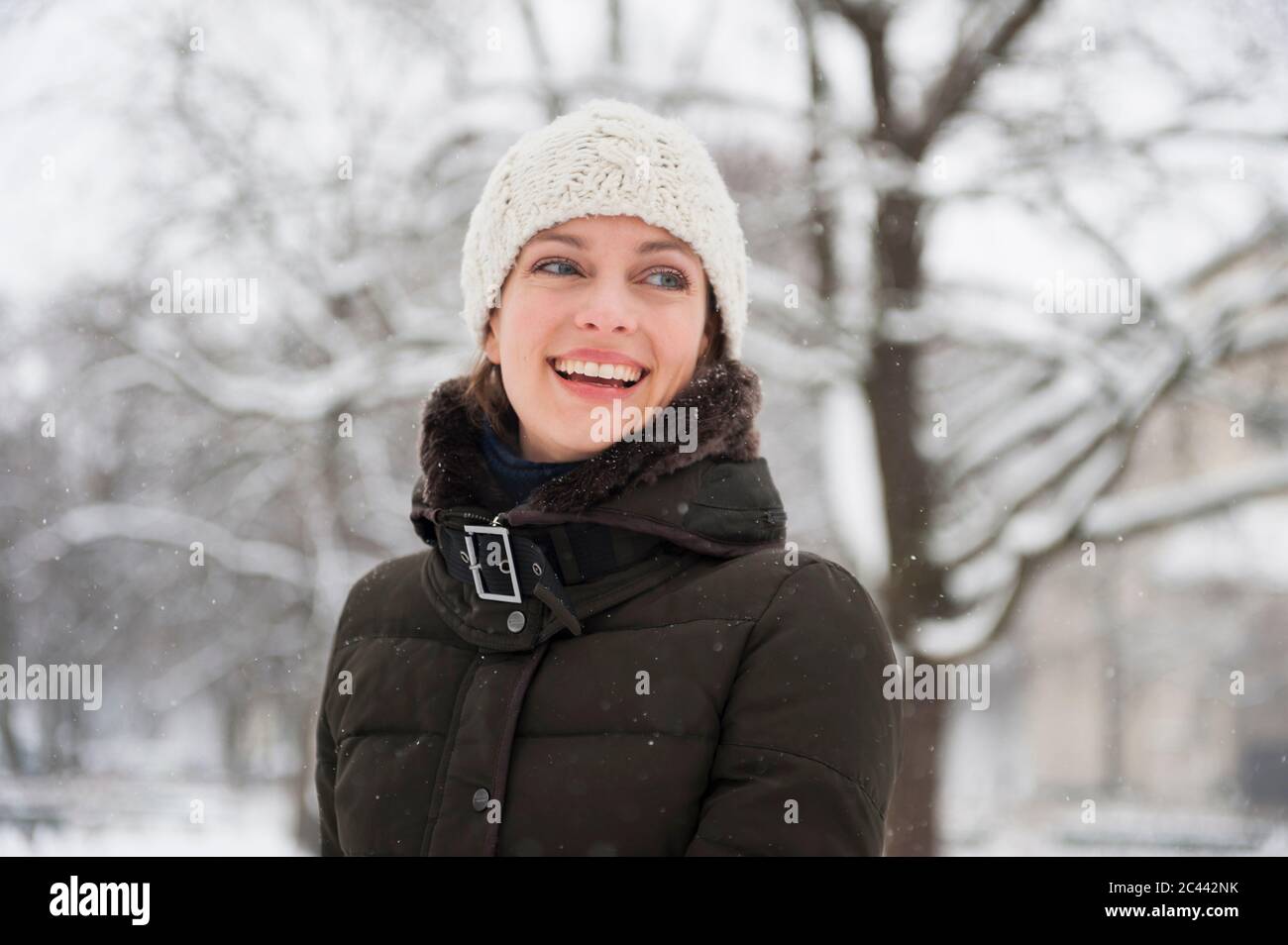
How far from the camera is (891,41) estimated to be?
5.27 metres

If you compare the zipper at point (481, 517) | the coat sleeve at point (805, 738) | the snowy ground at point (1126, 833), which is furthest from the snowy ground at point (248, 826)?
the coat sleeve at point (805, 738)

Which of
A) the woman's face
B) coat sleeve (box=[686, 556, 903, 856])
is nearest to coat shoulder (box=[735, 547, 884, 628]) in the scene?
coat sleeve (box=[686, 556, 903, 856])

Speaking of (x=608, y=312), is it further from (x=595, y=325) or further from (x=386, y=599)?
(x=386, y=599)

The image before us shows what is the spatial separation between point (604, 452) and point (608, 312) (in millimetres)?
238

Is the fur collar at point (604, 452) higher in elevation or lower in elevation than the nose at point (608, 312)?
lower

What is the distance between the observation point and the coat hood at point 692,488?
168 centimetres

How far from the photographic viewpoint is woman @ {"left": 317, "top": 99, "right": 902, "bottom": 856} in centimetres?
151

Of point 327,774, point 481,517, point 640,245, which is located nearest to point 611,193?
point 640,245

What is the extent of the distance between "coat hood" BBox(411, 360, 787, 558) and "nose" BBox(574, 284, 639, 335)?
16cm

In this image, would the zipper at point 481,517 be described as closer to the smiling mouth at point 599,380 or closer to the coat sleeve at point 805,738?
the smiling mouth at point 599,380

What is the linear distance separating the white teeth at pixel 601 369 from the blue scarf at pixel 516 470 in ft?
0.52

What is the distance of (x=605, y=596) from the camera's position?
5.47 feet
